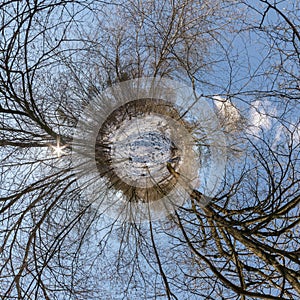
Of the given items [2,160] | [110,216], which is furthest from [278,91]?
[2,160]

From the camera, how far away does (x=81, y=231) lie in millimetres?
2139

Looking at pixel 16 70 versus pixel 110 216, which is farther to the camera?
pixel 110 216

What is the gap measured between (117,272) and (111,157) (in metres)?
0.75

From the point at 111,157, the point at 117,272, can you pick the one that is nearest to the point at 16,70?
the point at 111,157

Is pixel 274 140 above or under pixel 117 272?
above

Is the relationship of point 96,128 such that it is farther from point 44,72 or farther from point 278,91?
point 278,91

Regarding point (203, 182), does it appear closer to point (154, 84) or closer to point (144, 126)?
point (144, 126)

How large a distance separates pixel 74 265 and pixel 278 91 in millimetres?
1674

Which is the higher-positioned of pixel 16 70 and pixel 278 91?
pixel 16 70

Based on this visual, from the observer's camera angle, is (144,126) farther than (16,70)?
Yes

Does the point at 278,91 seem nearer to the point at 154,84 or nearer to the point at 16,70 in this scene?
the point at 154,84

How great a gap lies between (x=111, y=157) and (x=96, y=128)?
213 millimetres

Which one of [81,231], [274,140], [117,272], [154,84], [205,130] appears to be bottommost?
[117,272]

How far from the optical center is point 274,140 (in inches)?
81.3
